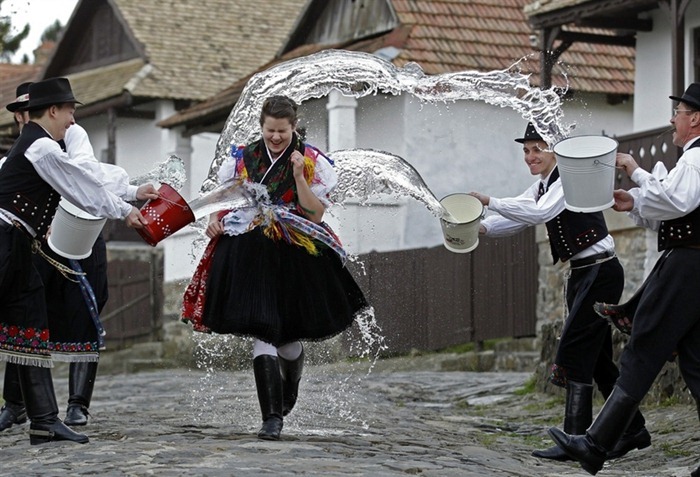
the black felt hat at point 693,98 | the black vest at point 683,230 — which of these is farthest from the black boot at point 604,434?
the black felt hat at point 693,98

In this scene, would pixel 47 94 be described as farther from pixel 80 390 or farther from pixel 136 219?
pixel 80 390

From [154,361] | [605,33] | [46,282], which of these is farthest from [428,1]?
[46,282]

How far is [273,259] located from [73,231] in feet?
3.80

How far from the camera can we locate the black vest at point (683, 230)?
6.75 metres

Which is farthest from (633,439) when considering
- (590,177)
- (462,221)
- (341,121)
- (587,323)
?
(341,121)

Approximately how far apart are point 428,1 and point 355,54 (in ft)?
41.9

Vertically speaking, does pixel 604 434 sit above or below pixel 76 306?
below

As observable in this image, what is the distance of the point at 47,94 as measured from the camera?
7.51 meters

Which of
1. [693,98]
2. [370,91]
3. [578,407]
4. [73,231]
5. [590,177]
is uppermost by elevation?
[370,91]

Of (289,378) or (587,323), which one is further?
(289,378)

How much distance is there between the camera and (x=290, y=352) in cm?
813

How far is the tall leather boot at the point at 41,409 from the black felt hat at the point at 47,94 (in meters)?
1.36

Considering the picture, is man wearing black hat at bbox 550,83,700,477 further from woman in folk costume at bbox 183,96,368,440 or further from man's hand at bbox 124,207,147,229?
man's hand at bbox 124,207,147,229

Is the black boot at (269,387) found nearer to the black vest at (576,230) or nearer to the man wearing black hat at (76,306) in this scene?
the man wearing black hat at (76,306)
